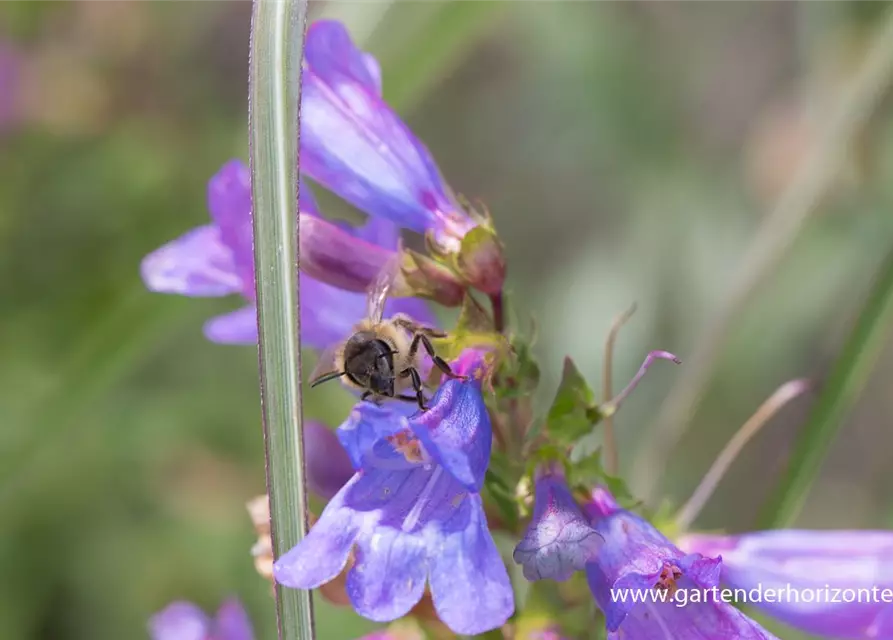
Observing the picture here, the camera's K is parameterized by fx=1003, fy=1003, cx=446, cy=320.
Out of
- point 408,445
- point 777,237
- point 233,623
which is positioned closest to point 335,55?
point 408,445

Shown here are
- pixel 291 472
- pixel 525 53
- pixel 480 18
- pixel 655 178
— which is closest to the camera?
pixel 291 472

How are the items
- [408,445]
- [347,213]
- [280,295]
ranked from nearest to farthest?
[280,295] → [408,445] → [347,213]

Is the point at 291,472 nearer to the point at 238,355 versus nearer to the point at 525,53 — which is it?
the point at 238,355

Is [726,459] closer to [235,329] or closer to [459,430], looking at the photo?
[459,430]

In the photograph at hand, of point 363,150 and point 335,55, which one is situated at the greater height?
point 335,55

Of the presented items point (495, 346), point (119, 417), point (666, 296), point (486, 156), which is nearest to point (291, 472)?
point (495, 346)

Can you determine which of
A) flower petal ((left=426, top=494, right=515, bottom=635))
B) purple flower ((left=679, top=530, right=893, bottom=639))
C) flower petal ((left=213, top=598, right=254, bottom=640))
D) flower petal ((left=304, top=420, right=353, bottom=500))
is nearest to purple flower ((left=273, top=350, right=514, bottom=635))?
flower petal ((left=426, top=494, right=515, bottom=635))
